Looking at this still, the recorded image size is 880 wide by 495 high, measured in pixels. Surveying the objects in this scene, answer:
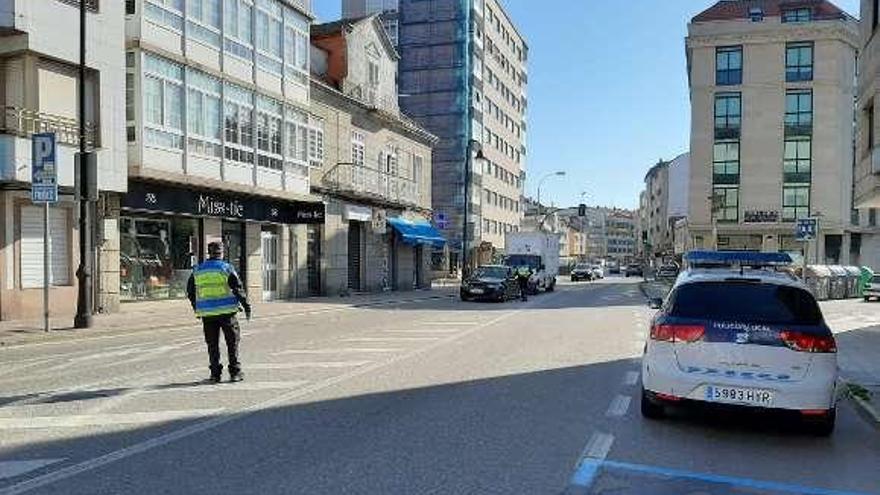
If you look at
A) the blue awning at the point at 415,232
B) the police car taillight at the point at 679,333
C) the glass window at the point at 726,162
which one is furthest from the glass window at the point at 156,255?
the glass window at the point at 726,162

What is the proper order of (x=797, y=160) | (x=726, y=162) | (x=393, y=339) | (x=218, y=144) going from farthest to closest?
1. (x=726, y=162)
2. (x=797, y=160)
3. (x=218, y=144)
4. (x=393, y=339)

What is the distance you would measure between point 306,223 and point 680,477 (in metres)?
23.9

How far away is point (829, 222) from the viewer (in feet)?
207

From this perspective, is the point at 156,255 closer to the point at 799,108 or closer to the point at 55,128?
the point at 55,128

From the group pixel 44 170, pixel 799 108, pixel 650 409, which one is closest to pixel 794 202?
pixel 799 108

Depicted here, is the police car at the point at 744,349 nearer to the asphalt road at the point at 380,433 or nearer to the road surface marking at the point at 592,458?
the asphalt road at the point at 380,433

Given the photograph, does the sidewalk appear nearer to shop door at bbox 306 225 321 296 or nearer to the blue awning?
shop door at bbox 306 225 321 296

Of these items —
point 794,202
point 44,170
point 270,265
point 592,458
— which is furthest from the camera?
point 794,202

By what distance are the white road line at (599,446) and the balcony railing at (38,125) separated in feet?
49.9

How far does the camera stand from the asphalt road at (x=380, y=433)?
19.2 feet

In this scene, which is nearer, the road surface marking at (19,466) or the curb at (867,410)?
the road surface marking at (19,466)

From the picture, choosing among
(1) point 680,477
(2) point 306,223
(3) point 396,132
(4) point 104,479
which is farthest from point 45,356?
(3) point 396,132

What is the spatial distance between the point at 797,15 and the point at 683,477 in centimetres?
6757

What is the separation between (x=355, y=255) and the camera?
3628 centimetres
